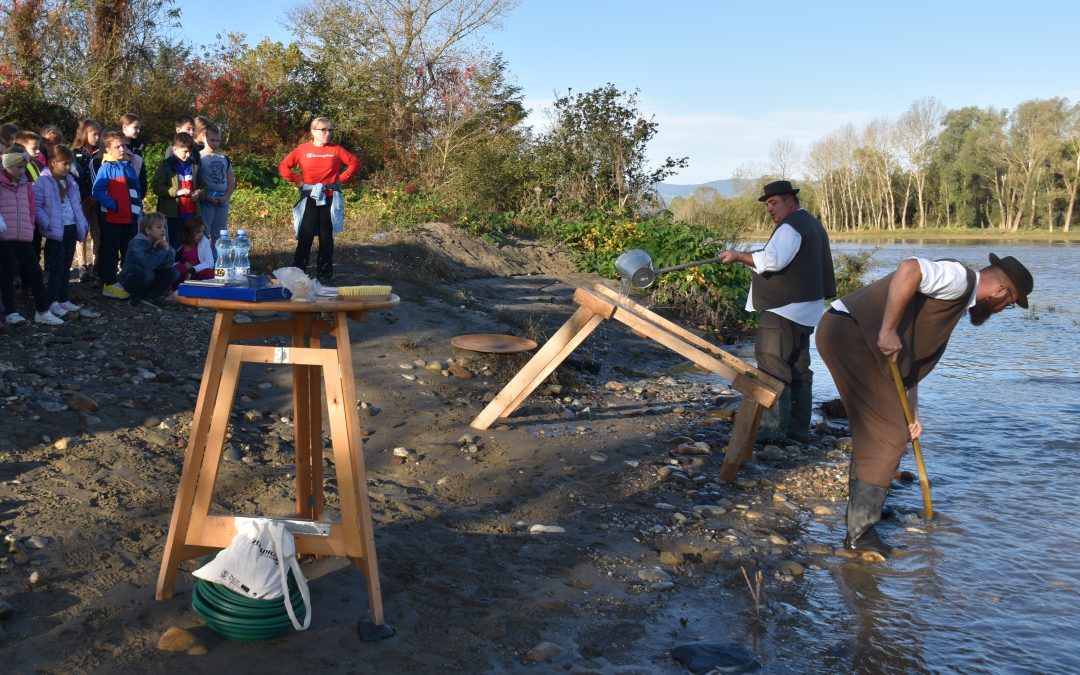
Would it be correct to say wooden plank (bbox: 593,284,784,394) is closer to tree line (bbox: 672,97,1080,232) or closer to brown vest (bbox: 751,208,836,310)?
brown vest (bbox: 751,208,836,310)

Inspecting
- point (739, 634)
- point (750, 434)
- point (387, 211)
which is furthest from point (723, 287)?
point (739, 634)

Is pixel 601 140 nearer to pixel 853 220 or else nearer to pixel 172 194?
pixel 172 194

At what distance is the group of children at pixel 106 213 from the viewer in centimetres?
782

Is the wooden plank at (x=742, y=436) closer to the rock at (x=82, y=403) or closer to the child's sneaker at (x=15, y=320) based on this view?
the rock at (x=82, y=403)

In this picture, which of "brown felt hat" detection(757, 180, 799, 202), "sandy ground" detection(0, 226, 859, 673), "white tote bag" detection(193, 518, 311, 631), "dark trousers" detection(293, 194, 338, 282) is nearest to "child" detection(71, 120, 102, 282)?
"sandy ground" detection(0, 226, 859, 673)

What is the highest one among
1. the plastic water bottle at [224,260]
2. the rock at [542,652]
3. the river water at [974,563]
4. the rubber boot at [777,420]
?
the plastic water bottle at [224,260]

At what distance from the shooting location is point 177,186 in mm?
9523

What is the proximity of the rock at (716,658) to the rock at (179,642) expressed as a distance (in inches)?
76.5

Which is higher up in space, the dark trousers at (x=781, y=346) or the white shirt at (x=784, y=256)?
the white shirt at (x=784, y=256)

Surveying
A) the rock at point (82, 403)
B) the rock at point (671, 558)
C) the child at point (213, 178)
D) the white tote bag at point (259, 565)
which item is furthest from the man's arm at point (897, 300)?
the child at point (213, 178)

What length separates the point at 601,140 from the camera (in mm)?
19562

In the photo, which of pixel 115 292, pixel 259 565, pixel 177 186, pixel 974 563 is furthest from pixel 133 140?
pixel 974 563

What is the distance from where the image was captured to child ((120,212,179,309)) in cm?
867

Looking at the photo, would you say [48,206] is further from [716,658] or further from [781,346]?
[716,658]
